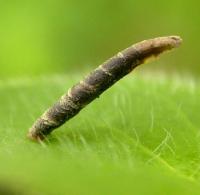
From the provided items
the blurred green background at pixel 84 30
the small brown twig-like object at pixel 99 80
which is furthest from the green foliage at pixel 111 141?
the blurred green background at pixel 84 30

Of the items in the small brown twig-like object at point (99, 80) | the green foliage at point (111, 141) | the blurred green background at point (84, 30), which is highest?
the blurred green background at point (84, 30)

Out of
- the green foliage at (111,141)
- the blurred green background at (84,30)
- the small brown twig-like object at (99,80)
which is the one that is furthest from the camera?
the blurred green background at (84,30)

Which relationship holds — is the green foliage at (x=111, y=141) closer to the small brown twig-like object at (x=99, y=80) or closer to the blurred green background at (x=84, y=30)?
the small brown twig-like object at (x=99, y=80)

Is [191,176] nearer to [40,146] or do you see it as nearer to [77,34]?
[40,146]

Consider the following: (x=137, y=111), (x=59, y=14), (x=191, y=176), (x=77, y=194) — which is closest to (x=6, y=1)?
(x=59, y=14)

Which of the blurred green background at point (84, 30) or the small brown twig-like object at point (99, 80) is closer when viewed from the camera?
the small brown twig-like object at point (99, 80)

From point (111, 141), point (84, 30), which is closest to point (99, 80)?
point (111, 141)
